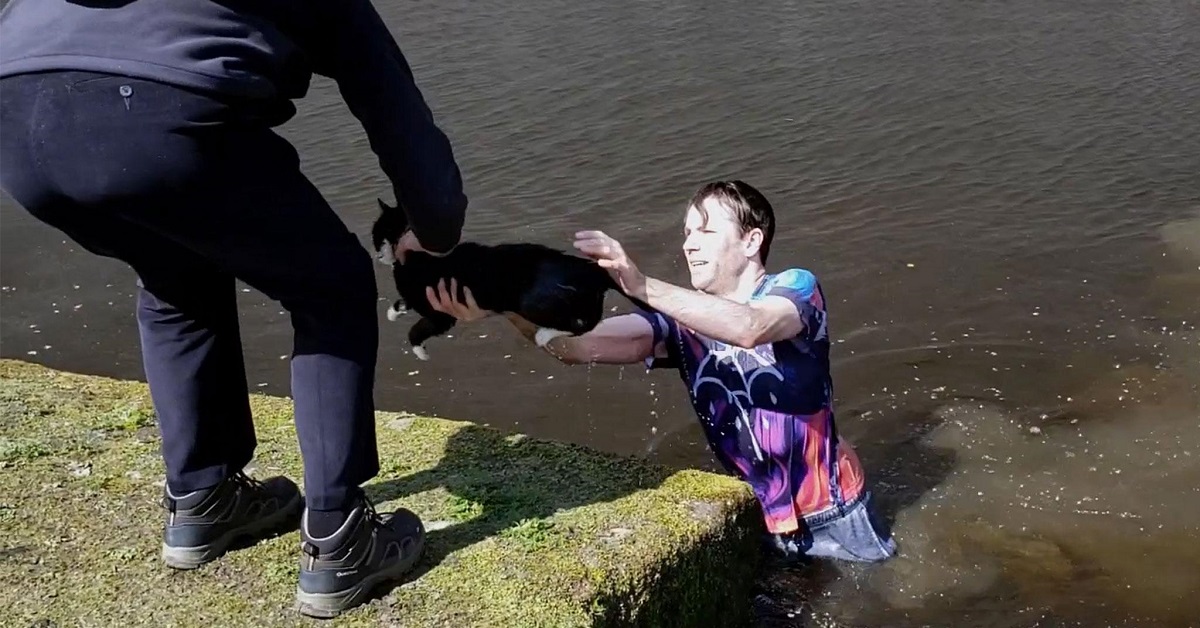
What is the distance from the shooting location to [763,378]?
152 inches

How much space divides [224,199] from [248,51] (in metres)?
0.31

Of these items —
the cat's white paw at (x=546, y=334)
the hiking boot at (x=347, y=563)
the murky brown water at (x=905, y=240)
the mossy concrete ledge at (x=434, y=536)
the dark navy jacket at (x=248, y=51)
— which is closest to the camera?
the dark navy jacket at (x=248, y=51)

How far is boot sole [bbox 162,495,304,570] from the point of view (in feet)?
10.4

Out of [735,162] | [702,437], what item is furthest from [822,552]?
[735,162]

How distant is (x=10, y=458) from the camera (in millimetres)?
3777

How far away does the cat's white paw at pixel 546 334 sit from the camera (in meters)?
3.43

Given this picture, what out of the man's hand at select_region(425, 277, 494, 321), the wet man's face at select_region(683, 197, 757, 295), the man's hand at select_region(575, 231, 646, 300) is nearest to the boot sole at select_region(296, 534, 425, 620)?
the man's hand at select_region(425, 277, 494, 321)

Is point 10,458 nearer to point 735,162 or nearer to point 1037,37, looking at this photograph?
point 735,162

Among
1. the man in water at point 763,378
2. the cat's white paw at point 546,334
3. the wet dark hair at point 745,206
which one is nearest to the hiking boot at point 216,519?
the cat's white paw at point 546,334

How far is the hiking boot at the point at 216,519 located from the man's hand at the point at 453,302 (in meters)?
0.69

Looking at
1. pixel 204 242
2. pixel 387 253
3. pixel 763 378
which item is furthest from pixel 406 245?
pixel 763 378

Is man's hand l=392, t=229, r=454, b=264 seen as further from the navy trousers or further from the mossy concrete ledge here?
the mossy concrete ledge

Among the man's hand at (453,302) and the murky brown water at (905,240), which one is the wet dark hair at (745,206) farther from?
the murky brown water at (905,240)

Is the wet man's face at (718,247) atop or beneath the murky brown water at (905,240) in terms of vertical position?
atop
